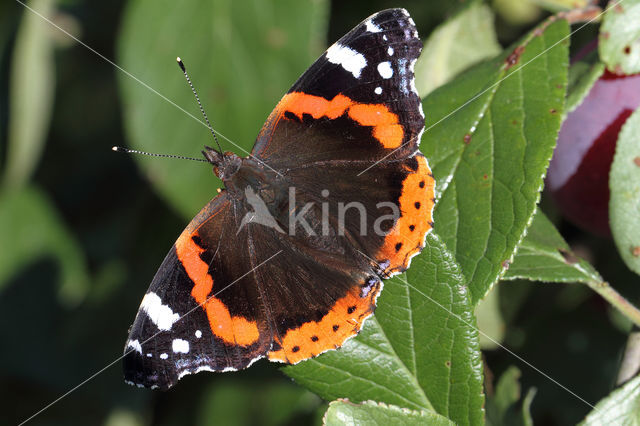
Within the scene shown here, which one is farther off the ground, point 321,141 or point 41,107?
point 41,107

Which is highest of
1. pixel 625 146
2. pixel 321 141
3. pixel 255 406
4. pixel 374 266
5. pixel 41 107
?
pixel 41 107

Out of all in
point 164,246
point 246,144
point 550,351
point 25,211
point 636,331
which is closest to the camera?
point 636,331

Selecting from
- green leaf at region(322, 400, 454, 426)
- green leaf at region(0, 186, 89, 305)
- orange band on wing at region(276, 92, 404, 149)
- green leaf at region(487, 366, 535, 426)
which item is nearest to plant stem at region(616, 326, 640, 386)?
green leaf at region(487, 366, 535, 426)

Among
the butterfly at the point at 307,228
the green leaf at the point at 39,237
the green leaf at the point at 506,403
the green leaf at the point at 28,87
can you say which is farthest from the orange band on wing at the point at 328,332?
the green leaf at the point at 39,237

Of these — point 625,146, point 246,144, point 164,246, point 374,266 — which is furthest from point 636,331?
point 164,246

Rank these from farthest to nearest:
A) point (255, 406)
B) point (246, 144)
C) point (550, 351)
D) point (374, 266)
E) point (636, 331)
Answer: point (255, 406) < point (246, 144) < point (550, 351) < point (374, 266) < point (636, 331)

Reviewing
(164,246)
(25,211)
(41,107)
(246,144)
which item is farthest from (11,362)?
(246,144)

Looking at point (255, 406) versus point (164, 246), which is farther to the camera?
point (164, 246)

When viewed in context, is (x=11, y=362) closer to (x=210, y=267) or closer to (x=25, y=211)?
(x=25, y=211)
